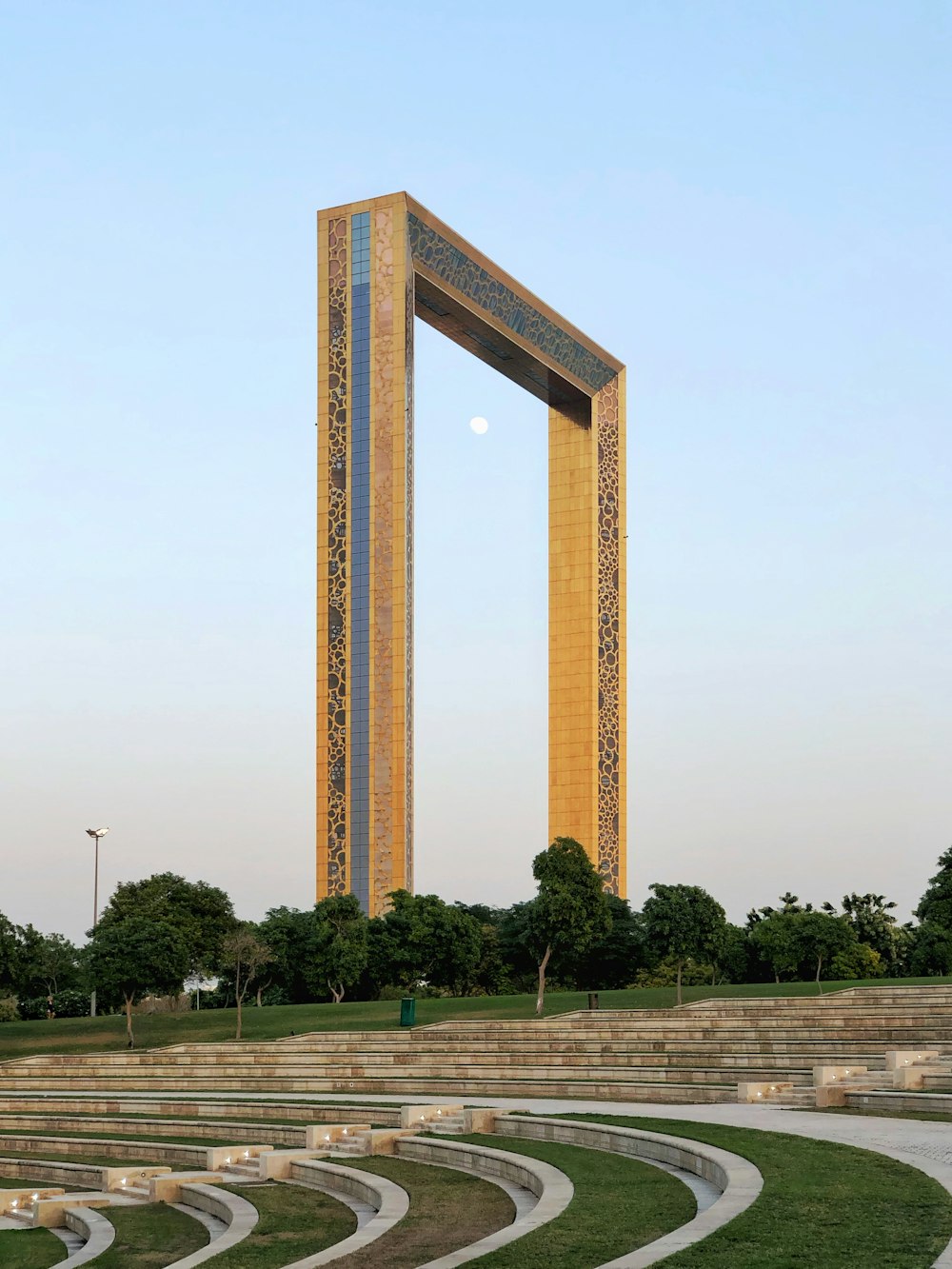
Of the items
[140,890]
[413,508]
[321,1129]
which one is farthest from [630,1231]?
[140,890]

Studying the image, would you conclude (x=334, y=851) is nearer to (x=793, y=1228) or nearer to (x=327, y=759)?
(x=327, y=759)

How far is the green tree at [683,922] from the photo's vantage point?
4869 cm

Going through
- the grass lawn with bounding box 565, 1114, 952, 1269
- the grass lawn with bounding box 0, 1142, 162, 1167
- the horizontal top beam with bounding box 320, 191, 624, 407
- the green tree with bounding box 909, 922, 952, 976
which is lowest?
the grass lawn with bounding box 0, 1142, 162, 1167

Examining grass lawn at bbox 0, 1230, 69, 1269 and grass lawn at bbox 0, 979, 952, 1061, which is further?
grass lawn at bbox 0, 979, 952, 1061

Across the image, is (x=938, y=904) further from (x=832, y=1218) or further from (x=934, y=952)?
(x=832, y=1218)

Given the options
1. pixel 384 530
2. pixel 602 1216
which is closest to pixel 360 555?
pixel 384 530

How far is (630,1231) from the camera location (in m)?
14.6

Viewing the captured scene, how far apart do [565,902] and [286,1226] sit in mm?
33142

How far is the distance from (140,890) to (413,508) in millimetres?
25027

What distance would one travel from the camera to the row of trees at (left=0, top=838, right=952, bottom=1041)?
5166 cm

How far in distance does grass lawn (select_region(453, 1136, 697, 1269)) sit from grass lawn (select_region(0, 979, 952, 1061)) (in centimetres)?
2514

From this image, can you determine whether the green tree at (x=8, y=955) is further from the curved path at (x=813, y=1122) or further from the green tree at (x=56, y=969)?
the curved path at (x=813, y=1122)

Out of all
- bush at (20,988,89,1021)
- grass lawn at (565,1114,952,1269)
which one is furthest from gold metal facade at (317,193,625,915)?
grass lawn at (565,1114,952,1269)

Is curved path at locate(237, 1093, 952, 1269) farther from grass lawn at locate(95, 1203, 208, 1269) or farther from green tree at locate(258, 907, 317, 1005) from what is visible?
green tree at locate(258, 907, 317, 1005)
